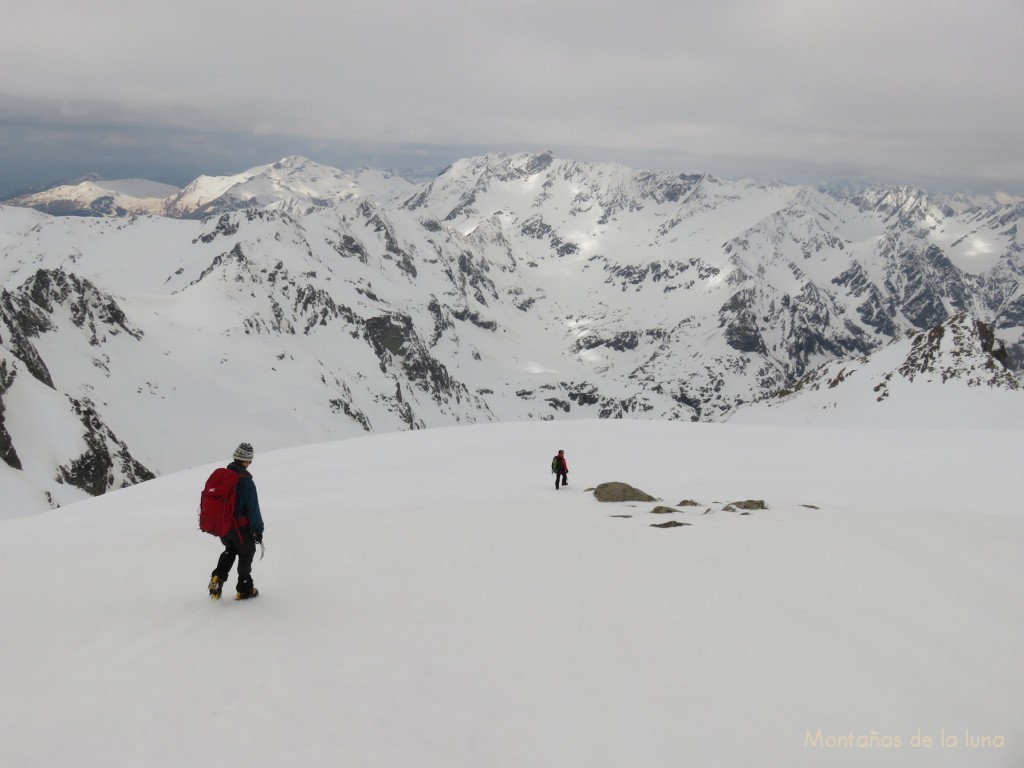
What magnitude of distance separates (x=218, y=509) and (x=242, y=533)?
46 centimetres

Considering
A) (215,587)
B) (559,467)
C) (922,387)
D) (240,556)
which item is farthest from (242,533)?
(922,387)

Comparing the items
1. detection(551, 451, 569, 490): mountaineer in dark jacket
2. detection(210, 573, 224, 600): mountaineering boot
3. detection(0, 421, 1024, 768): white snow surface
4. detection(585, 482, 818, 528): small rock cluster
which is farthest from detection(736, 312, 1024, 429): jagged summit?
detection(210, 573, 224, 600): mountaineering boot

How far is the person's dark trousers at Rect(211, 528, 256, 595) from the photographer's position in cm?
891

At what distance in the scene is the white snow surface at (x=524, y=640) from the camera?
5.93 m

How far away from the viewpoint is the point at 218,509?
8.74 m

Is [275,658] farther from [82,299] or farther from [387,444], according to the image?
[82,299]

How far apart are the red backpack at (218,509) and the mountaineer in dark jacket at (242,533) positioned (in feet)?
0.26

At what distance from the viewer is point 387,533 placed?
44.1 ft

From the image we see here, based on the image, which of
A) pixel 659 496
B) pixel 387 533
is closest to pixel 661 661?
pixel 387 533

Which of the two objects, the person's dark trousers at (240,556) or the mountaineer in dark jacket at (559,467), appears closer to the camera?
the person's dark trousers at (240,556)

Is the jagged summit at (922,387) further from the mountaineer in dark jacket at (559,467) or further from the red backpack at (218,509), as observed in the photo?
the red backpack at (218,509)

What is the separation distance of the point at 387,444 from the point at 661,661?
2687cm

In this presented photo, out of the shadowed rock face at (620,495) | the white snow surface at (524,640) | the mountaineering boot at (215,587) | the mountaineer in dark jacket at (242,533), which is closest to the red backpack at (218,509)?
the mountaineer in dark jacket at (242,533)

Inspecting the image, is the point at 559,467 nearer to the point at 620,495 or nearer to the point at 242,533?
the point at 620,495
